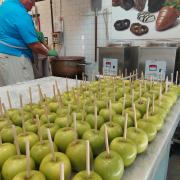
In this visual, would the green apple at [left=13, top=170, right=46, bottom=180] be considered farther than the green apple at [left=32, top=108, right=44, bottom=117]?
No

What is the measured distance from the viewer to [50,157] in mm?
570

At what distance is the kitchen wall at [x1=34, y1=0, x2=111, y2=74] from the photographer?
3219mm

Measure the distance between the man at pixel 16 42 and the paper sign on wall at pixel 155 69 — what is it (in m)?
1.24

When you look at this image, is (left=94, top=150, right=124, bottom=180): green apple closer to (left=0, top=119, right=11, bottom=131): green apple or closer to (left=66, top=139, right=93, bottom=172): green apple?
(left=66, top=139, right=93, bottom=172): green apple

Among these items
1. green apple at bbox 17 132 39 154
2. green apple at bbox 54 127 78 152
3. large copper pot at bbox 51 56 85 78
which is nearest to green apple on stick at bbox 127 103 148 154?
green apple at bbox 54 127 78 152

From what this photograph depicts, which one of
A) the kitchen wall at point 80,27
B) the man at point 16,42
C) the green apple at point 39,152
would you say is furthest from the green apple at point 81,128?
the kitchen wall at point 80,27

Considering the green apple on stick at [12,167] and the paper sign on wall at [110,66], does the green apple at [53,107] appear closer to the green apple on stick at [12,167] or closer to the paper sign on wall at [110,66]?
the green apple on stick at [12,167]

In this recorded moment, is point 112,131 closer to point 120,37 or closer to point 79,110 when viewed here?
point 79,110

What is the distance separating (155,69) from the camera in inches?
87.2

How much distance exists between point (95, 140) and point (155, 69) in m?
1.73

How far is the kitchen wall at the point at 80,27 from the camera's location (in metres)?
3.22

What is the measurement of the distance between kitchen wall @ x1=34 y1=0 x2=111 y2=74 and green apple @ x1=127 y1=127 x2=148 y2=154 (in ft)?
8.47

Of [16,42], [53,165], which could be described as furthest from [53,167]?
[16,42]

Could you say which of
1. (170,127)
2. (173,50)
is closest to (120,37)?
(173,50)
